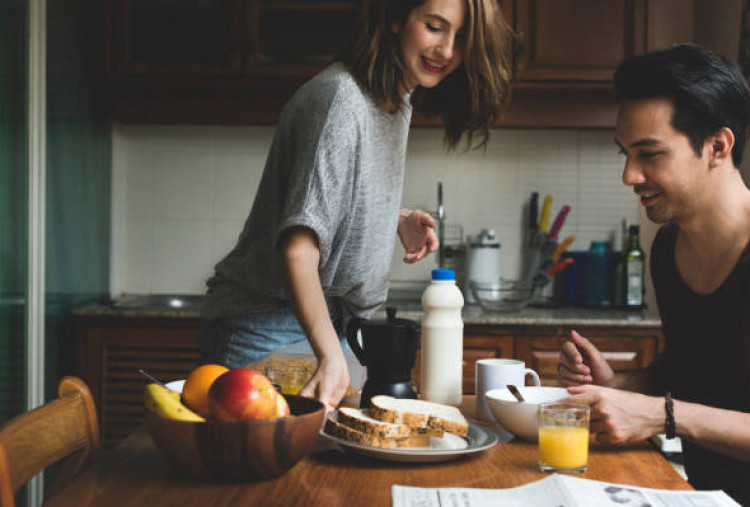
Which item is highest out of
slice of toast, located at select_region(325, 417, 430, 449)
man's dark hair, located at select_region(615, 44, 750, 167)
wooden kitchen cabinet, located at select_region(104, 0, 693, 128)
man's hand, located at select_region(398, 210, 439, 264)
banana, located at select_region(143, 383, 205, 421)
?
wooden kitchen cabinet, located at select_region(104, 0, 693, 128)

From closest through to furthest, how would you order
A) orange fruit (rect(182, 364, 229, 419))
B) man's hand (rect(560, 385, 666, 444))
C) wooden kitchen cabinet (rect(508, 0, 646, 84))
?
1. orange fruit (rect(182, 364, 229, 419))
2. man's hand (rect(560, 385, 666, 444))
3. wooden kitchen cabinet (rect(508, 0, 646, 84))

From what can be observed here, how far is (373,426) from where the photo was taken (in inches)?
41.3

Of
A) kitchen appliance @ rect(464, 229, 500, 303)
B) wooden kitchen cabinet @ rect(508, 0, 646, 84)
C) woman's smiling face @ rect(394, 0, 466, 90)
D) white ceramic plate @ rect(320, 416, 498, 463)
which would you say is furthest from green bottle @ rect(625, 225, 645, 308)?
white ceramic plate @ rect(320, 416, 498, 463)

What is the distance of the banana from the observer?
0.94 meters

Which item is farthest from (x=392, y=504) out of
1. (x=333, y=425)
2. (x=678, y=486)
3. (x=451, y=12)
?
(x=451, y=12)

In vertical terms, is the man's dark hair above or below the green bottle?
above

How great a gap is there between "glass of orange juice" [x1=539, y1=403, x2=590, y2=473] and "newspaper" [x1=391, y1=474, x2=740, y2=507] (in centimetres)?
6

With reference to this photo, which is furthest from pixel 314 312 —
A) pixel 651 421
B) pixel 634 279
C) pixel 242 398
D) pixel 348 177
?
pixel 634 279

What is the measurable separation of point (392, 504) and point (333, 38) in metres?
2.42

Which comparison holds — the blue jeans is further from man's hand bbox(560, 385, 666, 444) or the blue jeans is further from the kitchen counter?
the kitchen counter

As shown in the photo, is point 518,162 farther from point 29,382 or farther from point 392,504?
point 392,504

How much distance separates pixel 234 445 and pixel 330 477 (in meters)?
0.15

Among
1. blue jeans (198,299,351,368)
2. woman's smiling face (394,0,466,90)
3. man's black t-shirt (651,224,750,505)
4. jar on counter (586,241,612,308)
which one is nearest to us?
man's black t-shirt (651,224,750,505)

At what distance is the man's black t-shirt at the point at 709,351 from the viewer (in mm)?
1368
